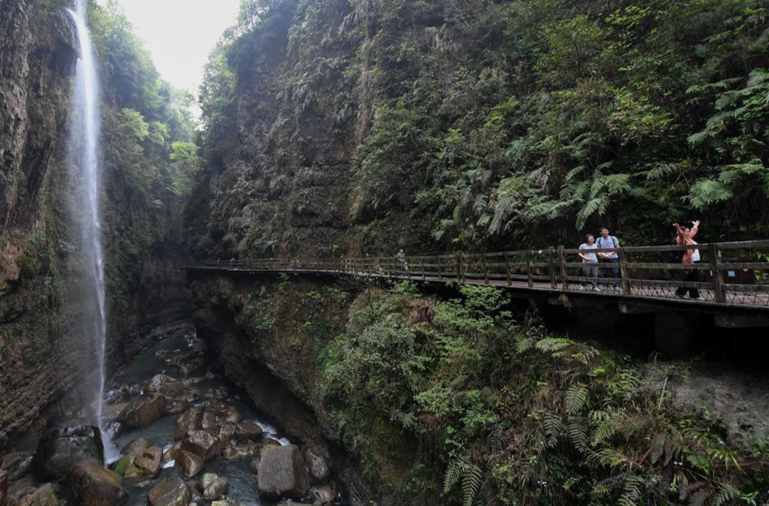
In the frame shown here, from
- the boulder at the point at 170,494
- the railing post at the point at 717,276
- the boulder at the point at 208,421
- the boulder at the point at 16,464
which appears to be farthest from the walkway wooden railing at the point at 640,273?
the boulder at the point at 16,464

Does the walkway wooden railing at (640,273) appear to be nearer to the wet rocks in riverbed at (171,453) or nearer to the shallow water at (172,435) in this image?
the shallow water at (172,435)

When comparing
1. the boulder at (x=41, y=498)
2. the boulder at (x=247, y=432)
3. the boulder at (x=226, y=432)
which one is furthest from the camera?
the boulder at (x=247, y=432)

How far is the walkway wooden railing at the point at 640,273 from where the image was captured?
493cm

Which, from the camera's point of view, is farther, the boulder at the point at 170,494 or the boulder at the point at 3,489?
the boulder at the point at 170,494

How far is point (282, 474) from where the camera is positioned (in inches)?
512

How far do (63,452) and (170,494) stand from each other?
514cm

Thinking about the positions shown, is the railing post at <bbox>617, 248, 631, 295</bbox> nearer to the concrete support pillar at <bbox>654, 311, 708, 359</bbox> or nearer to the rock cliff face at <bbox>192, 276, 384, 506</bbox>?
the concrete support pillar at <bbox>654, 311, 708, 359</bbox>

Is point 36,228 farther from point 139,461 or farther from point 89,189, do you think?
point 139,461

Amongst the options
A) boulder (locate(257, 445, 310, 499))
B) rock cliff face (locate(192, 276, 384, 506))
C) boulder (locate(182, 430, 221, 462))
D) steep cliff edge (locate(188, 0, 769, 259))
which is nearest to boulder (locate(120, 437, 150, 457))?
boulder (locate(182, 430, 221, 462))

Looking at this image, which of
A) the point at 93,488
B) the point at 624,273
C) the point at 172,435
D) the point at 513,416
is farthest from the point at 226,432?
the point at 624,273

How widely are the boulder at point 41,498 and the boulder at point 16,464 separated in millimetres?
2498

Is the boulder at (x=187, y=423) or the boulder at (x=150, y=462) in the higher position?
the boulder at (x=187, y=423)

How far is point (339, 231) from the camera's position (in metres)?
22.5

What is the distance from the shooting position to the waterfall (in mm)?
22906
